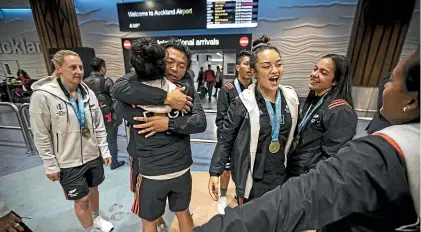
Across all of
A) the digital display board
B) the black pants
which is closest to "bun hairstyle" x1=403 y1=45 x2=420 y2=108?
the black pants

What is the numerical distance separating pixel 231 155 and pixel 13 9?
10.1 meters

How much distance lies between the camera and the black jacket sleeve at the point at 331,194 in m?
0.49

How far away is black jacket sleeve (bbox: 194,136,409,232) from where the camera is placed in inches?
19.2

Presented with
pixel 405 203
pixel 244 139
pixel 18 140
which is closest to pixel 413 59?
pixel 405 203

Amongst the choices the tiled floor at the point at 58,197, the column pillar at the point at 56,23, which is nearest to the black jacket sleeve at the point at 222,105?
the tiled floor at the point at 58,197

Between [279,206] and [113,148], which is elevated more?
[279,206]

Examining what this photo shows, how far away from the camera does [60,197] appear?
2.53 metres

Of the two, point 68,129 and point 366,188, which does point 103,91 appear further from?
point 366,188

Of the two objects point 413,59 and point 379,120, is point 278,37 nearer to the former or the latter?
point 379,120

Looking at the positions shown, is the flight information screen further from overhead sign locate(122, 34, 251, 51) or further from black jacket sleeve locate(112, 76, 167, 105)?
black jacket sleeve locate(112, 76, 167, 105)

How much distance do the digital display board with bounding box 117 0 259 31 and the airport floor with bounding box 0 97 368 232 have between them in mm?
3652

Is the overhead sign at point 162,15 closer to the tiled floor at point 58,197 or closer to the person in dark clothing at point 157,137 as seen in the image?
the tiled floor at point 58,197

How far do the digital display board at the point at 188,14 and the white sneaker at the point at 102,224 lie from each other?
493 cm

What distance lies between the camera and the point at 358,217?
0.58 meters
